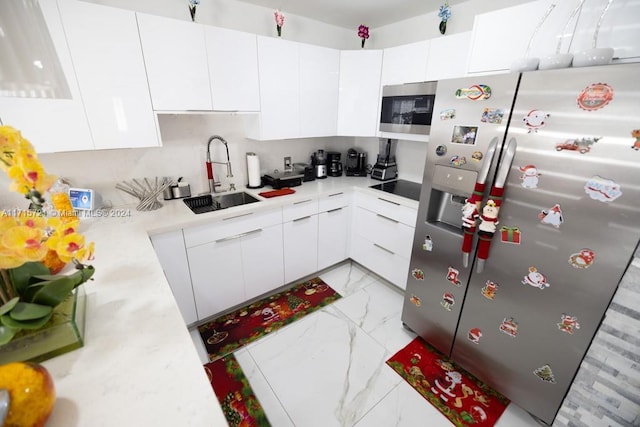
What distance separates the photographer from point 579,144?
3.51 feet

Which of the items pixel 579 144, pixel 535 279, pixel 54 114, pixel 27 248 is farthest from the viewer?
pixel 54 114

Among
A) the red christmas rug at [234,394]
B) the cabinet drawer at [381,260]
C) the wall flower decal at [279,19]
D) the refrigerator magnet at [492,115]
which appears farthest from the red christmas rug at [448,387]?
the wall flower decal at [279,19]

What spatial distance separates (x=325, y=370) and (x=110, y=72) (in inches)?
84.1

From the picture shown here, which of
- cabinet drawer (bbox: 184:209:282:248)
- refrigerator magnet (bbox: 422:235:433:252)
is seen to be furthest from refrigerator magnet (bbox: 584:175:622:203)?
cabinet drawer (bbox: 184:209:282:248)

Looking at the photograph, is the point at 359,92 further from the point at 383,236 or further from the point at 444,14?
the point at 383,236

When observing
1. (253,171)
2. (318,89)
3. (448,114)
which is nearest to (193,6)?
(318,89)

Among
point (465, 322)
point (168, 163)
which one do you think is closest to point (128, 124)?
point (168, 163)

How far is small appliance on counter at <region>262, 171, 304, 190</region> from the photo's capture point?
2.36 metres

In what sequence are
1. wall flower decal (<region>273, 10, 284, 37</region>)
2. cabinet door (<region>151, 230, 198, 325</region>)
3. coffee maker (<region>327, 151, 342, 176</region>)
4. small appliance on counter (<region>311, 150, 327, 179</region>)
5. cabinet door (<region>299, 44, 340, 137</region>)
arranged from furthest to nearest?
coffee maker (<region>327, 151, 342, 176</region>), small appliance on counter (<region>311, 150, 327, 179</region>), cabinet door (<region>299, 44, 340, 137</region>), wall flower decal (<region>273, 10, 284, 37</region>), cabinet door (<region>151, 230, 198, 325</region>)

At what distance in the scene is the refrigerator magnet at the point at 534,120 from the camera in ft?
3.76

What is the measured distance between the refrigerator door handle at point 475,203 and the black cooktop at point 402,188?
0.72m

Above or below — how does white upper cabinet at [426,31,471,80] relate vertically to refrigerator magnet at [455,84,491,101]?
above

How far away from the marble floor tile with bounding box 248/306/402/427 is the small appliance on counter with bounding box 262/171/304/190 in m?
1.15

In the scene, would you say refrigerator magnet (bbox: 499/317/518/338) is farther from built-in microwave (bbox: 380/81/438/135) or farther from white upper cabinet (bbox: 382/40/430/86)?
white upper cabinet (bbox: 382/40/430/86)
